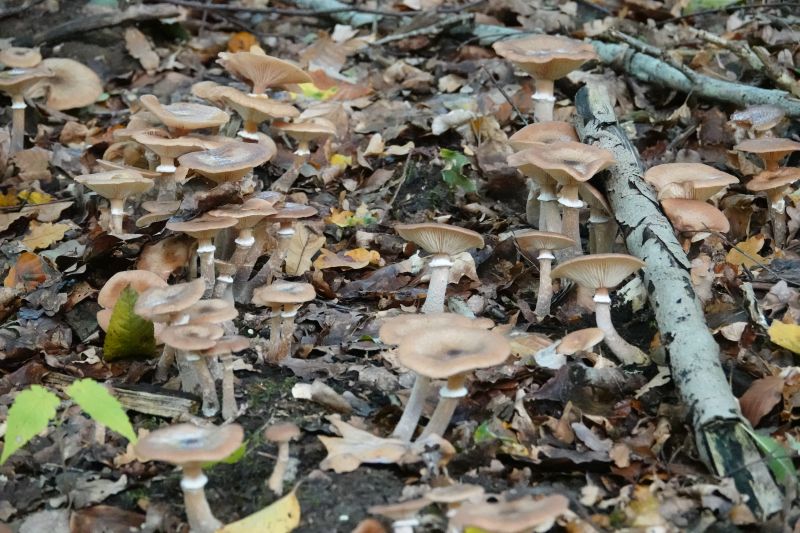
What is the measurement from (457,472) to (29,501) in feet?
6.99

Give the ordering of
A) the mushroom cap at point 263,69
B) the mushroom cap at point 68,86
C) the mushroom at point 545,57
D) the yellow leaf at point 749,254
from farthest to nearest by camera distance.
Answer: the mushroom cap at point 68,86
the mushroom cap at point 263,69
the mushroom at point 545,57
the yellow leaf at point 749,254

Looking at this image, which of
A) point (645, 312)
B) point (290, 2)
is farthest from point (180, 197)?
point (290, 2)

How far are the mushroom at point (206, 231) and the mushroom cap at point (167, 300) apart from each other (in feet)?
1.93

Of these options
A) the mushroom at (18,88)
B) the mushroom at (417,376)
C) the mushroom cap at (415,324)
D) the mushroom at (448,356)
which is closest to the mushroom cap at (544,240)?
the mushroom cap at (415,324)

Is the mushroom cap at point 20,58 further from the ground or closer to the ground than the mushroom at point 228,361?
further from the ground

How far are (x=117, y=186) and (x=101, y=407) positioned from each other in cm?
251

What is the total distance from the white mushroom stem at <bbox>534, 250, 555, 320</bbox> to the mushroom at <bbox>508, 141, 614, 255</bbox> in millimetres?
331

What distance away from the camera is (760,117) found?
6.30m

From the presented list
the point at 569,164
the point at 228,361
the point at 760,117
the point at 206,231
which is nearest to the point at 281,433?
the point at 228,361

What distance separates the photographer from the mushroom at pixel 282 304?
448 cm

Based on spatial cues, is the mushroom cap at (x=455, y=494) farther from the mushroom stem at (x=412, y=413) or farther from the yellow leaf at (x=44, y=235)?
the yellow leaf at (x=44, y=235)

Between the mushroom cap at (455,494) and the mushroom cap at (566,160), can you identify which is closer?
the mushroom cap at (455,494)

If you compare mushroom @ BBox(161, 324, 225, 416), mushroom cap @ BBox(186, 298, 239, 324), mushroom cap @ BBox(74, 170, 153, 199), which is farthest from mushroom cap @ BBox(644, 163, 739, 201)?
mushroom cap @ BBox(74, 170, 153, 199)

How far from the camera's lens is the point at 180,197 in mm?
5961
